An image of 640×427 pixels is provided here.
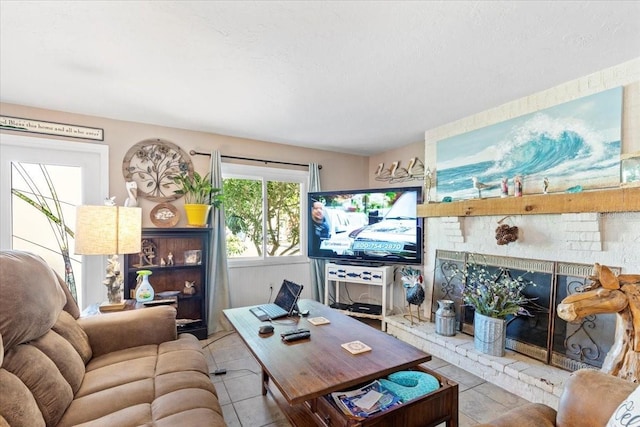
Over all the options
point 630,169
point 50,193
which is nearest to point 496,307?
point 630,169

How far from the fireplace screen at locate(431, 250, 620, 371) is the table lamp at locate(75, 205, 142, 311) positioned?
286 centimetres

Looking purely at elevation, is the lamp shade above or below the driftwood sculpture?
above

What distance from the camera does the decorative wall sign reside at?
8.35 feet

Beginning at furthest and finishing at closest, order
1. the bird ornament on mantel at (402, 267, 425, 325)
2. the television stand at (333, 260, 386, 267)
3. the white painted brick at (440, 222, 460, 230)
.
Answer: the television stand at (333, 260, 386, 267) → the bird ornament on mantel at (402, 267, 425, 325) → the white painted brick at (440, 222, 460, 230)

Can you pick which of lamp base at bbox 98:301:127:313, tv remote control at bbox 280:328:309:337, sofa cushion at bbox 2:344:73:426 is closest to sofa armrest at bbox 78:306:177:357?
lamp base at bbox 98:301:127:313

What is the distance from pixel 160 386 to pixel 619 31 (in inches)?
116

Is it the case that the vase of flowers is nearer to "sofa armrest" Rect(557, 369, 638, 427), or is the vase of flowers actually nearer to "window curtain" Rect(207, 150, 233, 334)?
"sofa armrest" Rect(557, 369, 638, 427)

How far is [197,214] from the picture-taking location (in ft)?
10.1

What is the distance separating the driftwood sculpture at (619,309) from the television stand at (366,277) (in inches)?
82.8

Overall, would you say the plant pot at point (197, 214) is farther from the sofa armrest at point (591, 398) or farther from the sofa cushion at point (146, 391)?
the sofa armrest at point (591, 398)

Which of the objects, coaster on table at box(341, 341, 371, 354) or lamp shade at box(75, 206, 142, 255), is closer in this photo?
coaster on table at box(341, 341, 371, 354)

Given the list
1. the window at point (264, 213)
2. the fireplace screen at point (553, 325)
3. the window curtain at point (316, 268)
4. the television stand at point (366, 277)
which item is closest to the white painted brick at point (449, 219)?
the fireplace screen at point (553, 325)

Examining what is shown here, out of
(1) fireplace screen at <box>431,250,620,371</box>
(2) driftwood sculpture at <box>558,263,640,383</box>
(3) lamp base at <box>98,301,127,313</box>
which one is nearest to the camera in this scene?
(2) driftwood sculpture at <box>558,263,640,383</box>

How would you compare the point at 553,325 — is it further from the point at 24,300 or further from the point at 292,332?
the point at 24,300
